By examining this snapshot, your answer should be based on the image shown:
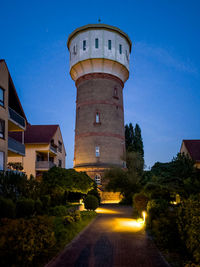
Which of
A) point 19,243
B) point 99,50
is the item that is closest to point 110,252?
point 19,243

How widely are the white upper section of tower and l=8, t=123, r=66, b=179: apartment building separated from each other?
10367 millimetres

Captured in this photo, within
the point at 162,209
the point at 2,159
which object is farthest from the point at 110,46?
the point at 162,209

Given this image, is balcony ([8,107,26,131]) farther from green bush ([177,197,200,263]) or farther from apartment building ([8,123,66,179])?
green bush ([177,197,200,263])

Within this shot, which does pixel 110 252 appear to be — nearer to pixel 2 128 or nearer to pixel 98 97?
pixel 2 128

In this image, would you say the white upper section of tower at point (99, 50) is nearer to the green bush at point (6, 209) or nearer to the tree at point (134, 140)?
the tree at point (134, 140)

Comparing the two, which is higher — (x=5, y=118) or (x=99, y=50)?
(x=99, y=50)

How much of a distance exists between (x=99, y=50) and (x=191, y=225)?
3174cm

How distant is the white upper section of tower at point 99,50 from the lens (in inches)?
1404

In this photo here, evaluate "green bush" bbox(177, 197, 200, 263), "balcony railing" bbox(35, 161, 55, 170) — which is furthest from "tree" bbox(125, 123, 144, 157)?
"green bush" bbox(177, 197, 200, 263)

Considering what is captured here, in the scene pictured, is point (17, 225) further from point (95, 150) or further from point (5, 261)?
point (95, 150)

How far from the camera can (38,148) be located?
108ft

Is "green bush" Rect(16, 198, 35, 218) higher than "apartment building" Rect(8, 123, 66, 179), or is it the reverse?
"apartment building" Rect(8, 123, 66, 179)

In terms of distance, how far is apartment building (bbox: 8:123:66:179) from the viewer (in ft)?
105

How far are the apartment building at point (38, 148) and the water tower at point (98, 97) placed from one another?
13.0 ft
